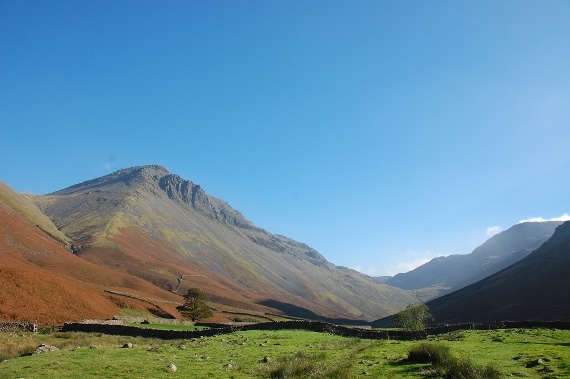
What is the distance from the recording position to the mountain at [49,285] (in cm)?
5553

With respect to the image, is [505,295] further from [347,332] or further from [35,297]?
[35,297]

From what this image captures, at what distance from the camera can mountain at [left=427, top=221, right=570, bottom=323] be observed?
107m

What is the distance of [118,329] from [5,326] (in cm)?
1490

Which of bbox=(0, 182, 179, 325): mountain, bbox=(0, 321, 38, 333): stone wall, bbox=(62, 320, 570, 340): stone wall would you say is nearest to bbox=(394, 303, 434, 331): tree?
bbox=(62, 320, 570, 340): stone wall

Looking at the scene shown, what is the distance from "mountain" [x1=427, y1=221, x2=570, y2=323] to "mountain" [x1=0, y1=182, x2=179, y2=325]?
9673cm

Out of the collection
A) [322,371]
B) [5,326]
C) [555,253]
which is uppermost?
[555,253]

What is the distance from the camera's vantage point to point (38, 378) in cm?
1445

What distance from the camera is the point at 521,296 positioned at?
124375mm

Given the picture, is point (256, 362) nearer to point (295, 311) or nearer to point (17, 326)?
point (17, 326)

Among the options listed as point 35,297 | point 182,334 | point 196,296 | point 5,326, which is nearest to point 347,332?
point 182,334

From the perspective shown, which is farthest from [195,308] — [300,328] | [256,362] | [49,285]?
[256,362]

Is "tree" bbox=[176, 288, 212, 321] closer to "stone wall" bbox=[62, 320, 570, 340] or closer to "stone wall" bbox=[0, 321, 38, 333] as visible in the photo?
"stone wall" bbox=[0, 321, 38, 333]

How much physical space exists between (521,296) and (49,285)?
134 metres

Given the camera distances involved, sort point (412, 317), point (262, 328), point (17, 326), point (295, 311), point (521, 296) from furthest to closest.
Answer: point (295, 311) < point (521, 296) < point (412, 317) < point (17, 326) < point (262, 328)
